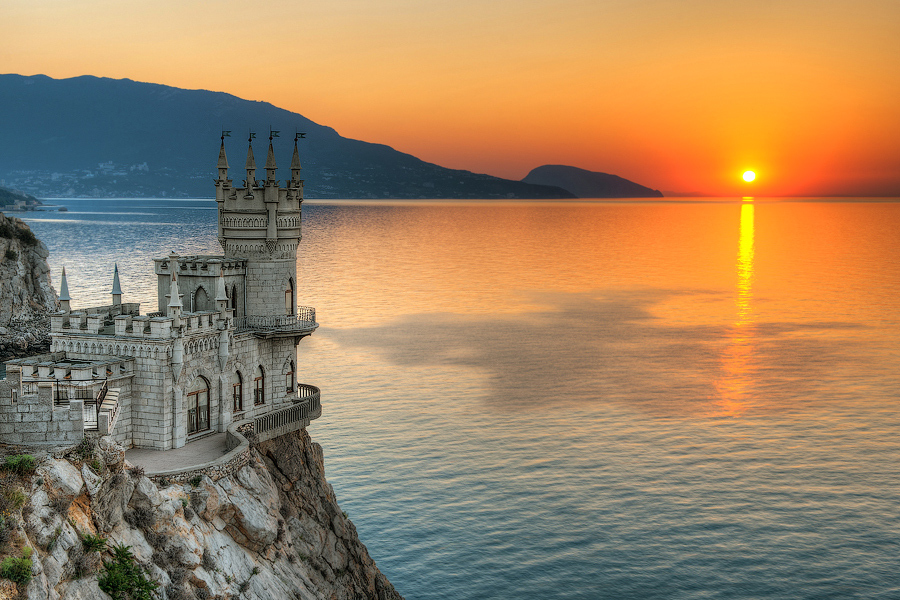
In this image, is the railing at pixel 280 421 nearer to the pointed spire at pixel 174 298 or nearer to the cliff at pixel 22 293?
the pointed spire at pixel 174 298

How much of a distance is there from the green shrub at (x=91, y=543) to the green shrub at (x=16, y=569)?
110 inches

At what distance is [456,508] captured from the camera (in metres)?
57.6

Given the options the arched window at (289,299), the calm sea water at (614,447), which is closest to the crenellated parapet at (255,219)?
the arched window at (289,299)

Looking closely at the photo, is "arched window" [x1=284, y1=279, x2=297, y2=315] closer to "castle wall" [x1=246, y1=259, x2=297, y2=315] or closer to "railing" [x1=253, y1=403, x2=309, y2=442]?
"castle wall" [x1=246, y1=259, x2=297, y2=315]

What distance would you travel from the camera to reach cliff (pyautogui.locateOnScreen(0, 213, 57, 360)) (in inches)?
3681

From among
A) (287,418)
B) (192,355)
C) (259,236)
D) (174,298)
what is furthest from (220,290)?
(287,418)

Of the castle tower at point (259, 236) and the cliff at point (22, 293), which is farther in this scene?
the cliff at point (22, 293)

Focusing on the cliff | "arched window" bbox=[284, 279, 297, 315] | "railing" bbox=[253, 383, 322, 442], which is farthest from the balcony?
the cliff

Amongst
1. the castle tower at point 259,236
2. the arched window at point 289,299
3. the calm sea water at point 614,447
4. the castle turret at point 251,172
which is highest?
the castle turret at point 251,172

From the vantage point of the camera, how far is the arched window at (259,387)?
1800 inches

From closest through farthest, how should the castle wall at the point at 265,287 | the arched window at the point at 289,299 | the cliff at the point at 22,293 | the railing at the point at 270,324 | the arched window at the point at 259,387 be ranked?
the railing at the point at 270,324 < the arched window at the point at 259,387 < the castle wall at the point at 265,287 < the arched window at the point at 289,299 < the cliff at the point at 22,293

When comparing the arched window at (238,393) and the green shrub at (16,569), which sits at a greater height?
the arched window at (238,393)

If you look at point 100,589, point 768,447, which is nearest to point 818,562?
point 768,447

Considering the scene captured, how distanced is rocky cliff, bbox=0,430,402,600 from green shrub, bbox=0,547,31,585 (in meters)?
0.07
